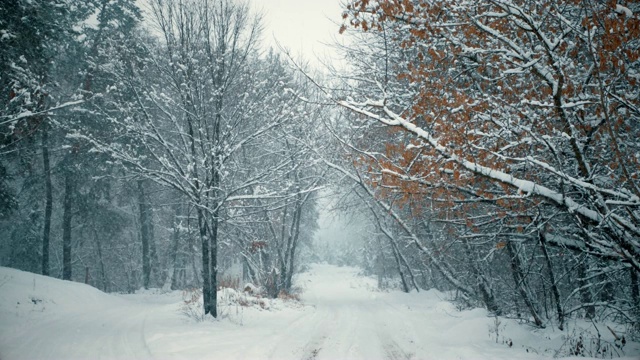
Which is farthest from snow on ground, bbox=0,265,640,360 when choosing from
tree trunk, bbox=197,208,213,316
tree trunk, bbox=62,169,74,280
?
tree trunk, bbox=62,169,74,280

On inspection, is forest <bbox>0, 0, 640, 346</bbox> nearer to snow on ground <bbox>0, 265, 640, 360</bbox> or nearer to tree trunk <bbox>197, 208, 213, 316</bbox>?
tree trunk <bbox>197, 208, 213, 316</bbox>

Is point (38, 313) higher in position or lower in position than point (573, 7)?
lower

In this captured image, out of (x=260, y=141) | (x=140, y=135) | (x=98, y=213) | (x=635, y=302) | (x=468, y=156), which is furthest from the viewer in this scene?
(x=98, y=213)

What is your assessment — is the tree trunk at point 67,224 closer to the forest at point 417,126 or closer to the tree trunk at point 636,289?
the forest at point 417,126

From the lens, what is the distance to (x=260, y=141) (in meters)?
11.0

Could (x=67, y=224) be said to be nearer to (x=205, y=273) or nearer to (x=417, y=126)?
(x=205, y=273)

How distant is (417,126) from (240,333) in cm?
588

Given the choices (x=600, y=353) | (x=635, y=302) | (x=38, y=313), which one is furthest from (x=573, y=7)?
(x=38, y=313)

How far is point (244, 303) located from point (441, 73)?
27.7 ft

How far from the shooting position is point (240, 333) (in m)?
6.77

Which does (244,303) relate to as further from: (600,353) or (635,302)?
(635,302)

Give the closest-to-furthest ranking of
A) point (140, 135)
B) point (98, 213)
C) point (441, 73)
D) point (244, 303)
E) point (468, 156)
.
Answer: point (468, 156)
point (441, 73)
point (140, 135)
point (244, 303)
point (98, 213)

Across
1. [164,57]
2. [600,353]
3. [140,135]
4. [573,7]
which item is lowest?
[600,353]

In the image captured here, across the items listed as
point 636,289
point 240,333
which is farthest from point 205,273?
point 636,289
